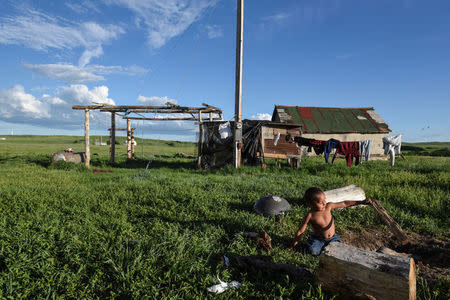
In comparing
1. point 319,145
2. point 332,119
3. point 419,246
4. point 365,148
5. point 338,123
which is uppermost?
point 332,119

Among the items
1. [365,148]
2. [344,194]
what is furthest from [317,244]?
[365,148]

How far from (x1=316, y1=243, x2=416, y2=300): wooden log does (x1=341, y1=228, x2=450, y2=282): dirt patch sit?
4.06ft

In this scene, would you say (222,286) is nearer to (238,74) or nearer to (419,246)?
(419,246)

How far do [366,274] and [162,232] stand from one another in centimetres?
330

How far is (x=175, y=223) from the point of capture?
5.08 metres

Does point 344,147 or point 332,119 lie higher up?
point 332,119

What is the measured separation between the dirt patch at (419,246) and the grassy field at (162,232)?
0.22 metres

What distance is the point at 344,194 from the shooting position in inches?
247

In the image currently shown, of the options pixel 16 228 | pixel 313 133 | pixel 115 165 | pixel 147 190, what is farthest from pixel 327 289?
pixel 313 133

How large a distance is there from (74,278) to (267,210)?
12.4 ft

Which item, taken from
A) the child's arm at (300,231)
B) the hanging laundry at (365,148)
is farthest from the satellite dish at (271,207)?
the hanging laundry at (365,148)

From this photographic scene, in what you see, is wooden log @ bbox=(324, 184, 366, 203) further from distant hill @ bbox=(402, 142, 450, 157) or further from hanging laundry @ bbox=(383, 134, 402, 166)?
distant hill @ bbox=(402, 142, 450, 157)

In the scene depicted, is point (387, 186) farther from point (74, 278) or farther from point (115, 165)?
point (115, 165)

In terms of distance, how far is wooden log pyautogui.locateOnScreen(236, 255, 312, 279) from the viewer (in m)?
3.23
